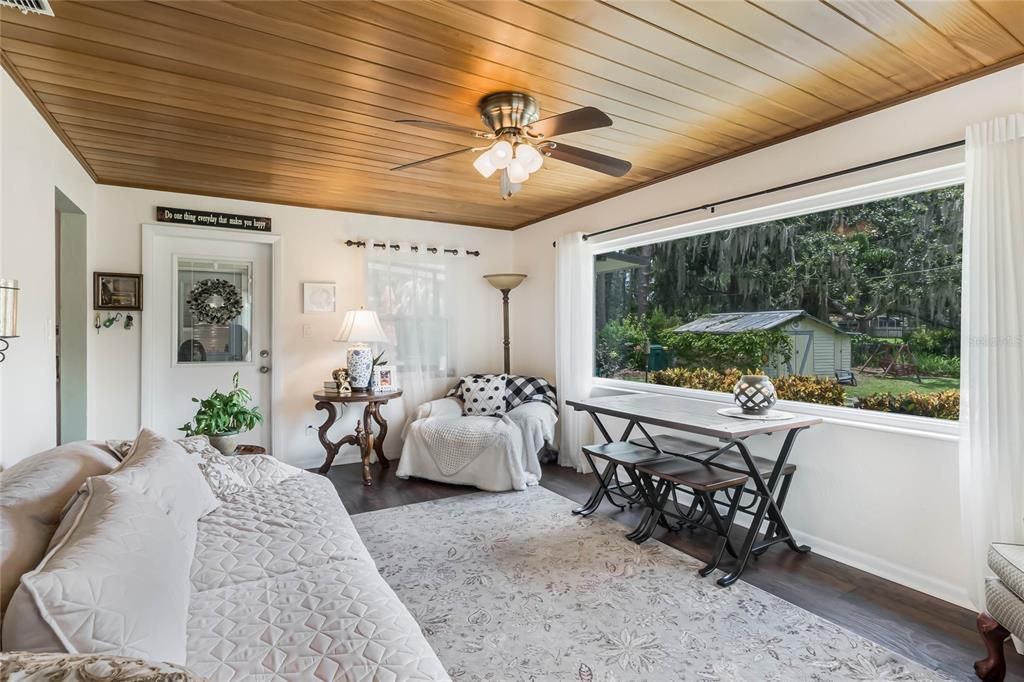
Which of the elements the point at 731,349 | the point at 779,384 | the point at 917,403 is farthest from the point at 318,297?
the point at 917,403

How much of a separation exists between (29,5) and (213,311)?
287 centimetres

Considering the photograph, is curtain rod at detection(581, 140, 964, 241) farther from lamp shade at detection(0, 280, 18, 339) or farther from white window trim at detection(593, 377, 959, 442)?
lamp shade at detection(0, 280, 18, 339)

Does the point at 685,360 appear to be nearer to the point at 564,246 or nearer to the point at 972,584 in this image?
the point at 564,246

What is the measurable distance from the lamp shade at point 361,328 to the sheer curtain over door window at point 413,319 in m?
0.41

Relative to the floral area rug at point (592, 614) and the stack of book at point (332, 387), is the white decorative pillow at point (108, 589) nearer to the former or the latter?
the floral area rug at point (592, 614)

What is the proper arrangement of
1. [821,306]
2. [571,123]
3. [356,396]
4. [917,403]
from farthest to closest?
[356,396]
[821,306]
[917,403]
[571,123]

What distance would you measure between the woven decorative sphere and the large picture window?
1.34 ft

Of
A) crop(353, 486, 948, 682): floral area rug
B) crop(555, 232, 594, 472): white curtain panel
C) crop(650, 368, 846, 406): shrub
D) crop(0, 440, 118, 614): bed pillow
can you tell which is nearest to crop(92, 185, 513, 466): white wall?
crop(555, 232, 594, 472): white curtain panel

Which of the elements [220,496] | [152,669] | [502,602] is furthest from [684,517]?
[152,669]

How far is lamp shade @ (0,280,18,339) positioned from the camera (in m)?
1.58

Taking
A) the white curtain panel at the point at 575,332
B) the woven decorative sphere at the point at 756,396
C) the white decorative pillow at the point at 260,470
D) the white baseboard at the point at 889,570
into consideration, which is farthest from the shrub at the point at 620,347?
the white decorative pillow at the point at 260,470

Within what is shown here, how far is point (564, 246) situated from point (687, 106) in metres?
2.03

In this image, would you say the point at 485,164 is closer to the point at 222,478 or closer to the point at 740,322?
the point at 222,478

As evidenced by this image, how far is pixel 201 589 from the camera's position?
1.49 metres
